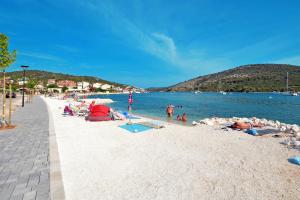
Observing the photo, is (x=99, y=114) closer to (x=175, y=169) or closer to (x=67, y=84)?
(x=175, y=169)

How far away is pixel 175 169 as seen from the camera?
5516 millimetres

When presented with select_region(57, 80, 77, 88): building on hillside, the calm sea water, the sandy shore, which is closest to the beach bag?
the sandy shore

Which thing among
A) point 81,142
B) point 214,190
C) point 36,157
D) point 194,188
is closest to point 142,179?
point 194,188

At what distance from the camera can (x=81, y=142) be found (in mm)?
8430

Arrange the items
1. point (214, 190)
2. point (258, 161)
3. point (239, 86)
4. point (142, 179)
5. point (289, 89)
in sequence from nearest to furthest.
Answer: point (214, 190), point (142, 179), point (258, 161), point (289, 89), point (239, 86)

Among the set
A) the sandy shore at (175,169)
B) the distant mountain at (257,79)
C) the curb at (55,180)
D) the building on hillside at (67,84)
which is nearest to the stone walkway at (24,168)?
the curb at (55,180)

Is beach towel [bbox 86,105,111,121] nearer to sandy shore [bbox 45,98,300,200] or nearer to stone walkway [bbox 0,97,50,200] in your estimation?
sandy shore [bbox 45,98,300,200]

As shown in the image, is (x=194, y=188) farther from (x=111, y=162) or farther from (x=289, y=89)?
(x=289, y=89)

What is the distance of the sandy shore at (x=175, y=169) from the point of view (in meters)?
4.20

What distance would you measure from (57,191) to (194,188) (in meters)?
2.75

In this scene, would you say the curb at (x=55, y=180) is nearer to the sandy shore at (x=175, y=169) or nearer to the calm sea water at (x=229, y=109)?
the sandy shore at (x=175, y=169)

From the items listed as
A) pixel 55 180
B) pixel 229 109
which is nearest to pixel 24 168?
pixel 55 180

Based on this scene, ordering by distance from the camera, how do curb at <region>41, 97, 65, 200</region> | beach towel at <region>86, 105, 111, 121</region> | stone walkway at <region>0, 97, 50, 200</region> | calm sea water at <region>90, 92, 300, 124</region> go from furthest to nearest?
1. calm sea water at <region>90, 92, 300, 124</region>
2. beach towel at <region>86, 105, 111, 121</region>
3. stone walkway at <region>0, 97, 50, 200</region>
4. curb at <region>41, 97, 65, 200</region>

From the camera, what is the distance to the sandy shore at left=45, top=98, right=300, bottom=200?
420 cm
